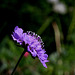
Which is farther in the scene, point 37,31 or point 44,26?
point 44,26

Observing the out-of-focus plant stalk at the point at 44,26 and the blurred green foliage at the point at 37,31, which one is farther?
the out-of-focus plant stalk at the point at 44,26

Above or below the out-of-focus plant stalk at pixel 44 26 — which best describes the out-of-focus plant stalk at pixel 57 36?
below

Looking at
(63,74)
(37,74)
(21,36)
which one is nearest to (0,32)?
(37,74)

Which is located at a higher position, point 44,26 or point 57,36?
point 44,26

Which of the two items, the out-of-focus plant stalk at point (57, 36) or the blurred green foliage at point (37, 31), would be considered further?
the out-of-focus plant stalk at point (57, 36)

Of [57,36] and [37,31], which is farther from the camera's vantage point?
[57,36]

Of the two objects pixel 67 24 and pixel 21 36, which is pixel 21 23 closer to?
pixel 67 24

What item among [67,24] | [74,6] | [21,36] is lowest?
[67,24]

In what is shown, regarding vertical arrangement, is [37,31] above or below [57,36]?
above
